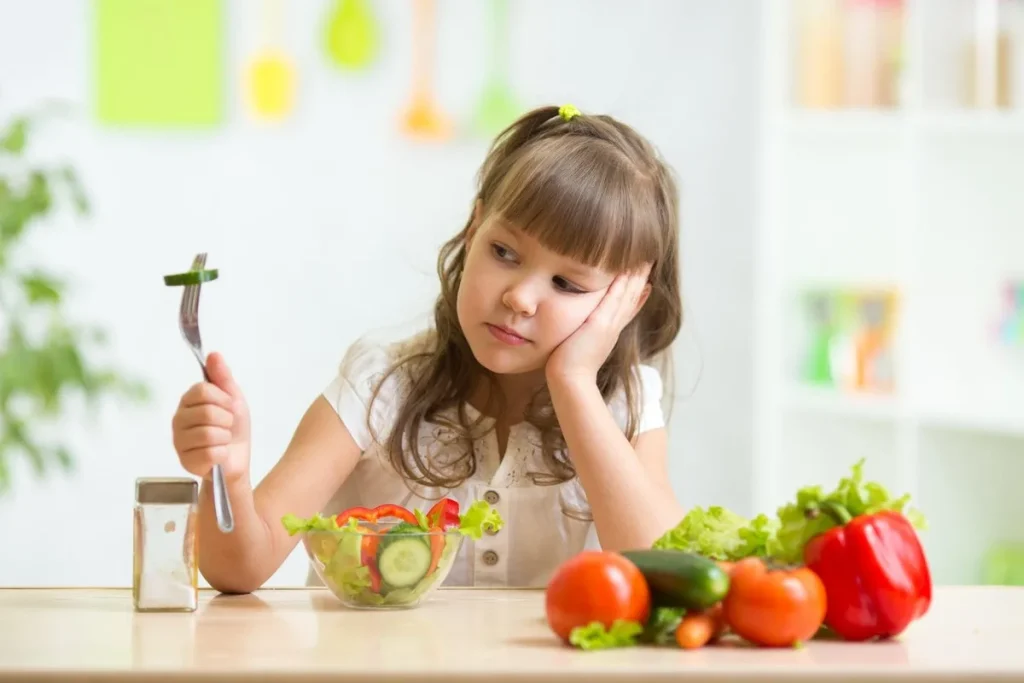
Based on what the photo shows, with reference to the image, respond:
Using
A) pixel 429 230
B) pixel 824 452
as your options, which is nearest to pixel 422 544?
pixel 429 230

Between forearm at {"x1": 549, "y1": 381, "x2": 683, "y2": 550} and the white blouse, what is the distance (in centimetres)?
23

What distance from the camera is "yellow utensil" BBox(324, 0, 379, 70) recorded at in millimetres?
3195

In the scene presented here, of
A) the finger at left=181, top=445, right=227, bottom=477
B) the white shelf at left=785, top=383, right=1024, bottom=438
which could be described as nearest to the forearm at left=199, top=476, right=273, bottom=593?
the finger at left=181, top=445, right=227, bottom=477

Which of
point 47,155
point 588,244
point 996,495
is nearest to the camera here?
point 588,244

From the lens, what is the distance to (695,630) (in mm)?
937

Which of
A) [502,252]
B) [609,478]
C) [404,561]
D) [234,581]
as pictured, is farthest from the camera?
[502,252]

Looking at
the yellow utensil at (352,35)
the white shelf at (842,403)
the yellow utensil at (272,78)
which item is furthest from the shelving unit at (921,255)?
the yellow utensil at (272,78)

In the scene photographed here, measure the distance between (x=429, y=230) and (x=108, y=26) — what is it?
91 cm

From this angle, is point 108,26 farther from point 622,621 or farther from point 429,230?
point 622,621

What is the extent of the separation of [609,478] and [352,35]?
204 cm

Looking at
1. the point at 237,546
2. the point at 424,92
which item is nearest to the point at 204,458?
the point at 237,546

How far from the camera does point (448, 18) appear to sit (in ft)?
10.6

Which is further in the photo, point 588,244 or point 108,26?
point 108,26

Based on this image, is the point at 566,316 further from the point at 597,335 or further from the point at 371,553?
the point at 371,553
